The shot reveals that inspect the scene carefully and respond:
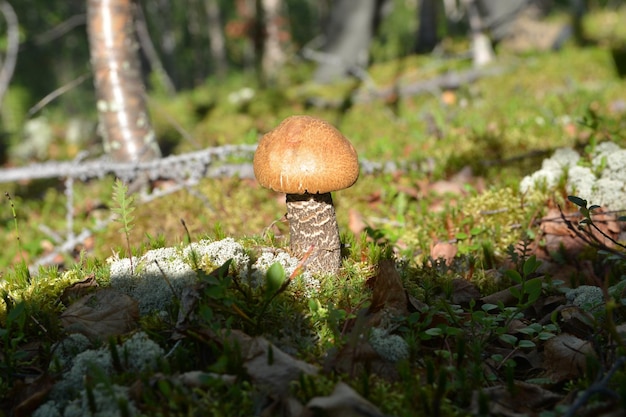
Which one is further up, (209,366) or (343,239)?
(343,239)

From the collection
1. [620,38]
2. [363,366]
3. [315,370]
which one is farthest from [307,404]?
[620,38]

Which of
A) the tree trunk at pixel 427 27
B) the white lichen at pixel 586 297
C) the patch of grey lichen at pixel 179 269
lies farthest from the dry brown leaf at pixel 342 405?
the tree trunk at pixel 427 27

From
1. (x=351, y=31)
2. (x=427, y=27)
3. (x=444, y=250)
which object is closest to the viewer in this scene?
(x=444, y=250)

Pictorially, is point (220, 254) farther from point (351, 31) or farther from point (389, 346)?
point (351, 31)

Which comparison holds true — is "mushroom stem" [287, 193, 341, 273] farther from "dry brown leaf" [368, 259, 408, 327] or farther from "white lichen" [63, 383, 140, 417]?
"white lichen" [63, 383, 140, 417]

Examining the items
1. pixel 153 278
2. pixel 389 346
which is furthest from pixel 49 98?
pixel 389 346

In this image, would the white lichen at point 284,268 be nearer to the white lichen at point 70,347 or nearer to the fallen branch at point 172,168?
the white lichen at point 70,347

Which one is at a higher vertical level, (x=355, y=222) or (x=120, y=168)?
(x=120, y=168)

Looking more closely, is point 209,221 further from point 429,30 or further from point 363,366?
point 429,30
